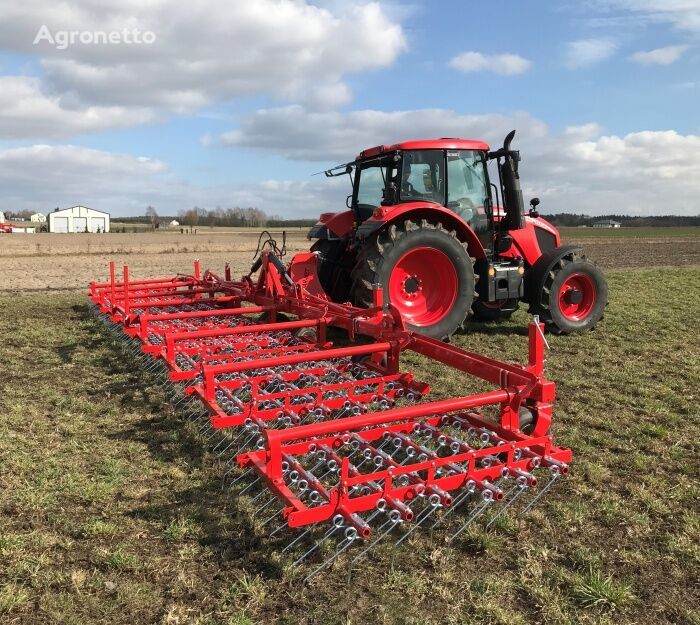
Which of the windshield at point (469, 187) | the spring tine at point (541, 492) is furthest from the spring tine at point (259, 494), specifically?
the windshield at point (469, 187)

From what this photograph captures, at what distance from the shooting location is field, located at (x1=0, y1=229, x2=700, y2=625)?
234cm

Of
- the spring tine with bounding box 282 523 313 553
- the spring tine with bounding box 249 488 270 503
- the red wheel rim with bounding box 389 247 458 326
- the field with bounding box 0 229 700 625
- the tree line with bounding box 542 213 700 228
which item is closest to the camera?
the field with bounding box 0 229 700 625

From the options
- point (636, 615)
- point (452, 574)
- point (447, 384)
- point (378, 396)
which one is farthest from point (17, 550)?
point (447, 384)

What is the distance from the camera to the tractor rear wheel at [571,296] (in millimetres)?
7250

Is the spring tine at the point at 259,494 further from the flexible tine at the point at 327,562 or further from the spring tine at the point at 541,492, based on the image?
the spring tine at the point at 541,492

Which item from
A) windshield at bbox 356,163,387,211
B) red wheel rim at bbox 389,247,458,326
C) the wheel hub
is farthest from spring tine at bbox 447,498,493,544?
windshield at bbox 356,163,387,211

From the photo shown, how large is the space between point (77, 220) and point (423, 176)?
92392 millimetres

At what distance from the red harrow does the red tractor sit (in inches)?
49.8

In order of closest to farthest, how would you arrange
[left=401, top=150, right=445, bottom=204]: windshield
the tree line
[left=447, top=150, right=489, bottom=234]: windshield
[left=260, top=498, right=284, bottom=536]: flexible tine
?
[left=260, top=498, right=284, bottom=536]: flexible tine → [left=401, top=150, right=445, bottom=204]: windshield → [left=447, top=150, right=489, bottom=234]: windshield → the tree line

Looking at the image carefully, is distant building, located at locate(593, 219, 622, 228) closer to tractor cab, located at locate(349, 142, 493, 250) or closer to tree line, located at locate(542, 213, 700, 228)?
tree line, located at locate(542, 213, 700, 228)

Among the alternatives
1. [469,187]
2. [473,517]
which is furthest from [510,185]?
[473,517]

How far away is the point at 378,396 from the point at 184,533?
1.63 metres

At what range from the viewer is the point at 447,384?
210 inches

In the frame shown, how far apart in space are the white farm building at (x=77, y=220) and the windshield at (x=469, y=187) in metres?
84.5
